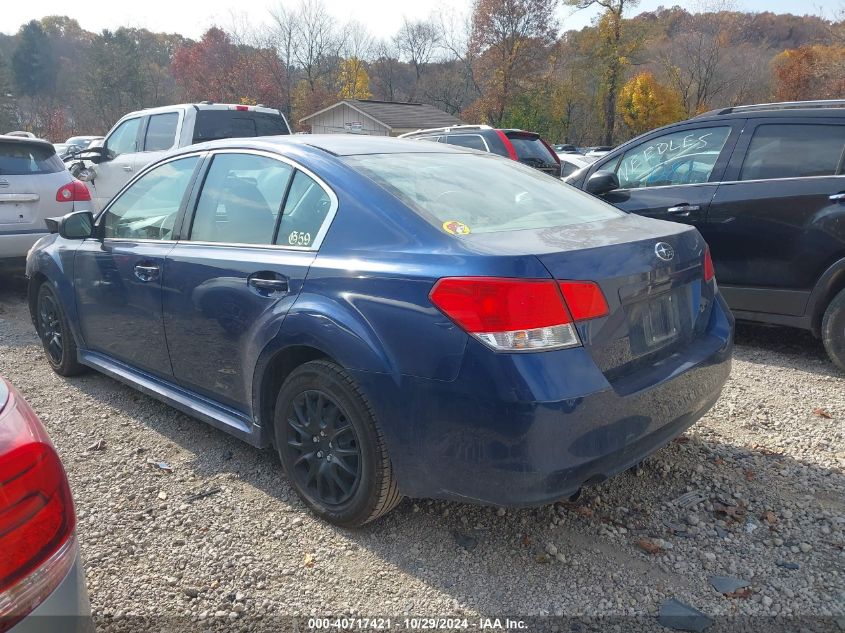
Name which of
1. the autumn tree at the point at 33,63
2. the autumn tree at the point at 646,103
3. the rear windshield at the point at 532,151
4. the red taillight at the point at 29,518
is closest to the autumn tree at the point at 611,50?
the autumn tree at the point at 646,103

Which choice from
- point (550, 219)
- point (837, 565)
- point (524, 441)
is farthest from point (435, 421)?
point (837, 565)

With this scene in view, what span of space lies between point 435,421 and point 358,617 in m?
0.74

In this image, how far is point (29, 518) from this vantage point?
139 centimetres

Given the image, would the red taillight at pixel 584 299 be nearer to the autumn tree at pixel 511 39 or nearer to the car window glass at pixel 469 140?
the car window glass at pixel 469 140

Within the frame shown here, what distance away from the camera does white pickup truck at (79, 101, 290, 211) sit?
28.3 ft

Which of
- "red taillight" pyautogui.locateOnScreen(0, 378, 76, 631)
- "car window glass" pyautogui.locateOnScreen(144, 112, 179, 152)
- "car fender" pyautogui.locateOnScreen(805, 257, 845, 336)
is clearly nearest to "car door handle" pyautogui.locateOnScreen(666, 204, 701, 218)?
"car fender" pyautogui.locateOnScreen(805, 257, 845, 336)

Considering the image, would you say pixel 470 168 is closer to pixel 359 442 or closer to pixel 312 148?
pixel 312 148

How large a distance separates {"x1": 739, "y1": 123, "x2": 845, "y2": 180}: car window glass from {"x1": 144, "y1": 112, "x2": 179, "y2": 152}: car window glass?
702 centimetres

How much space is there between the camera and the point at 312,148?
3.02m

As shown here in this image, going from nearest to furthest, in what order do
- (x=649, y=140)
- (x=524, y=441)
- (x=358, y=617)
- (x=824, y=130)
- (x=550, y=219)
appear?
1. (x=524, y=441)
2. (x=358, y=617)
3. (x=550, y=219)
4. (x=824, y=130)
5. (x=649, y=140)

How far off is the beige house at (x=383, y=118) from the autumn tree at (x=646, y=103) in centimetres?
1632

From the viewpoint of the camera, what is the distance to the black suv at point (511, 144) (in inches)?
427

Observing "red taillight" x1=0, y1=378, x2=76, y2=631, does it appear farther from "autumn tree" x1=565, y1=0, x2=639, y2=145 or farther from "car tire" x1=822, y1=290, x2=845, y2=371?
A: "autumn tree" x1=565, y1=0, x2=639, y2=145

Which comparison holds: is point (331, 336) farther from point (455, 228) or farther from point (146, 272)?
point (146, 272)
